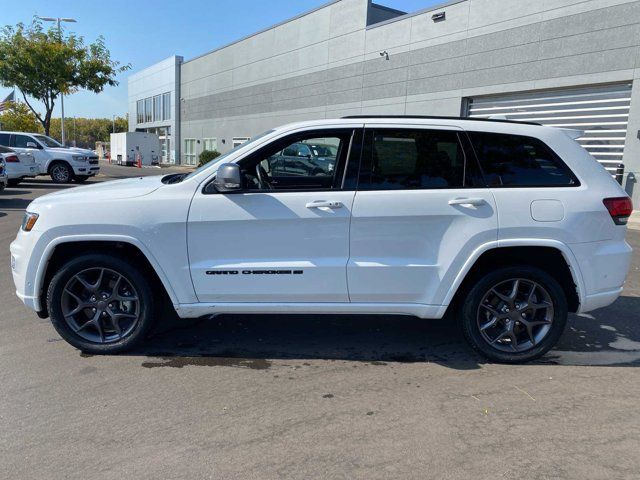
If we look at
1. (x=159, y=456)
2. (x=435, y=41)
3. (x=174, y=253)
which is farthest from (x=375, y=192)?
(x=435, y=41)

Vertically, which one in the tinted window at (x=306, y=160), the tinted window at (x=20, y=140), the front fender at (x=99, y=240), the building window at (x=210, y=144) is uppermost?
the building window at (x=210, y=144)

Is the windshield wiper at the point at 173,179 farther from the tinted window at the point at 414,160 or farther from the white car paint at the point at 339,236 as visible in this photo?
the tinted window at the point at 414,160

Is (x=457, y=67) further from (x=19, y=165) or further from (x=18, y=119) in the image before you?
(x=18, y=119)

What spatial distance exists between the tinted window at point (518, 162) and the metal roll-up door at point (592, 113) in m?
11.0

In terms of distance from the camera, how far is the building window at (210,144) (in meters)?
42.5

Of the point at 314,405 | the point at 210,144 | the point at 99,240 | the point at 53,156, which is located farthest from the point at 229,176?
the point at 210,144

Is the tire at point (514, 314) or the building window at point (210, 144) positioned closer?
the tire at point (514, 314)

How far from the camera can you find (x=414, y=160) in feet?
12.9

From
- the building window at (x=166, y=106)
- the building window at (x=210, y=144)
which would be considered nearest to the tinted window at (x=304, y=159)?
the building window at (x=210, y=144)

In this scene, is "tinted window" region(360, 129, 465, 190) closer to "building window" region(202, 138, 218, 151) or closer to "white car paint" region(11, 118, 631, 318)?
"white car paint" region(11, 118, 631, 318)

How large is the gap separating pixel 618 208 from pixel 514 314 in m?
1.15

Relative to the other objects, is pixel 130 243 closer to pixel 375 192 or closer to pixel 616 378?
pixel 375 192

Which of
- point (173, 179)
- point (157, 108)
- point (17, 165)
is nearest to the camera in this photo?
point (173, 179)

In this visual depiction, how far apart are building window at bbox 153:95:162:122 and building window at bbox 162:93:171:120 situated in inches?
39.3
